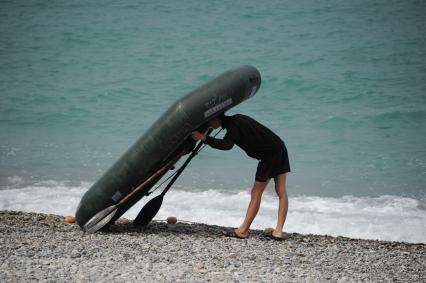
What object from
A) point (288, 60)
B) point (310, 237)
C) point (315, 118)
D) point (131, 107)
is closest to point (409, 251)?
point (310, 237)

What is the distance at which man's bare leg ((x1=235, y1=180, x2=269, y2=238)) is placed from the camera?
6.15 metres

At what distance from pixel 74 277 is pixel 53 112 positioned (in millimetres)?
12288

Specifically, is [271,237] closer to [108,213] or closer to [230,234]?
[230,234]

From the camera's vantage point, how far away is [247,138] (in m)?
5.84

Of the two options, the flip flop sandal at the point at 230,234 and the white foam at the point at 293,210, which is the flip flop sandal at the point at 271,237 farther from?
the white foam at the point at 293,210

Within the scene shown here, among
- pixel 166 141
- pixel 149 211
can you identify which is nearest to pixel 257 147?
pixel 166 141

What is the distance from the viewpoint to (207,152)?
41.4 feet

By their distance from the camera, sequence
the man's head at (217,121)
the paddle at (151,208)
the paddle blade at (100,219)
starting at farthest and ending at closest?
the paddle at (151,208) < the paddle blade at (100,219) < the man's head at (217,121)

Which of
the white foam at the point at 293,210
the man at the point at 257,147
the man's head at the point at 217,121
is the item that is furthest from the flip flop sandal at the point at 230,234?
the white foam at the point at 293,210

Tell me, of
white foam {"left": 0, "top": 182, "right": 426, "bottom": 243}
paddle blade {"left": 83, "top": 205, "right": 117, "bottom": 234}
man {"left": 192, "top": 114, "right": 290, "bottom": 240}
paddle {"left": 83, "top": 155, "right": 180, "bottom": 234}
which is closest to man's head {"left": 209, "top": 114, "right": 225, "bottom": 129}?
man {"left": 192, "top": 114, "right": 290, "bottom": 240}

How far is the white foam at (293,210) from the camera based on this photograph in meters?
8.55

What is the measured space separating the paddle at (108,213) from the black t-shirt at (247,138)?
0.57m

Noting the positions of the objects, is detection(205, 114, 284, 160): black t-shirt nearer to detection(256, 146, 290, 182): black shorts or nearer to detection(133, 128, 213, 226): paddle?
detection(256, 146, 290, 182): black shorts

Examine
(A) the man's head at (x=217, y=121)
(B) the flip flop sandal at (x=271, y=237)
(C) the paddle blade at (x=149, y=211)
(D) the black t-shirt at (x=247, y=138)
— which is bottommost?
(B) the flip flop sandal at (x=271, y=237)
